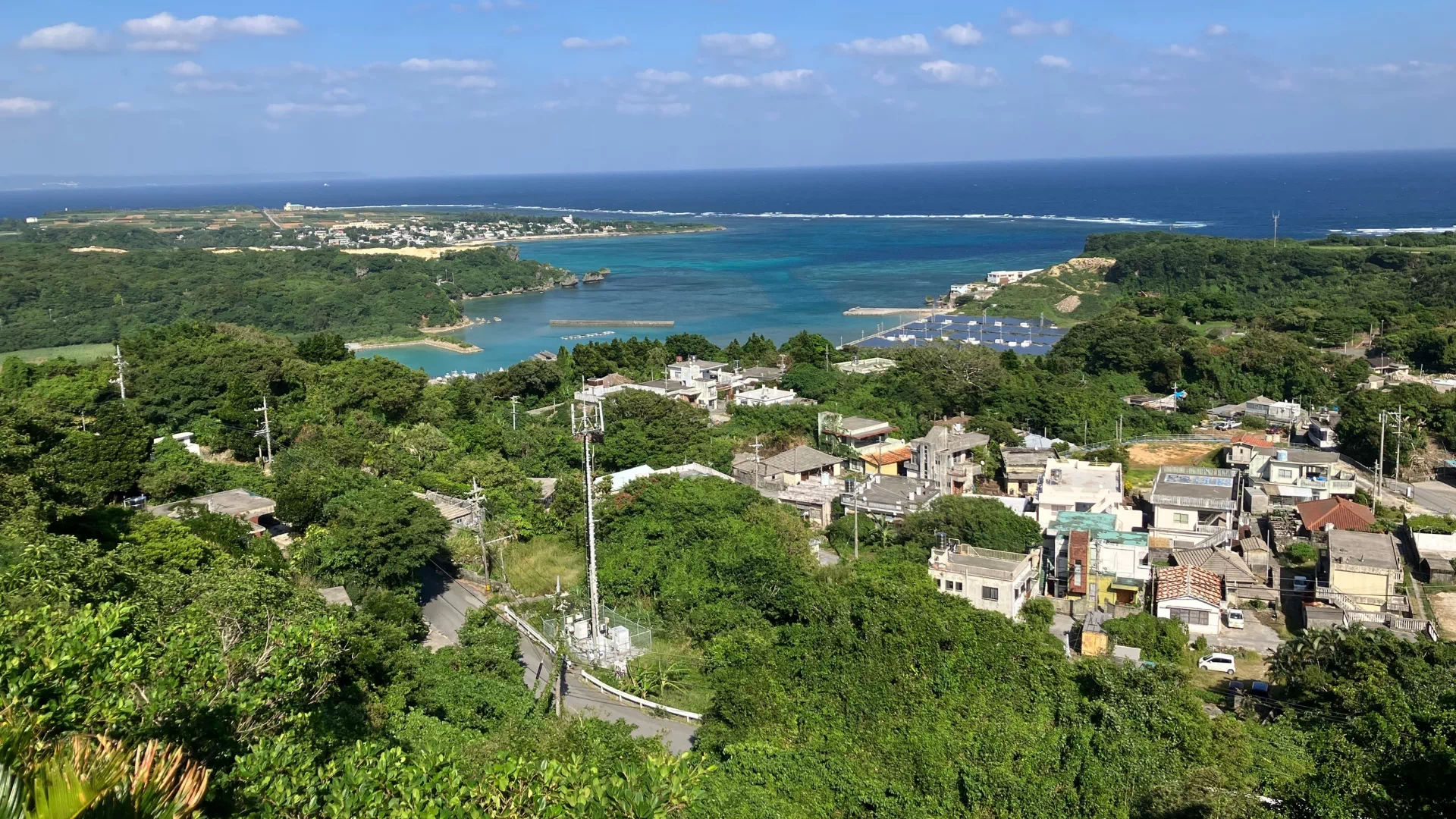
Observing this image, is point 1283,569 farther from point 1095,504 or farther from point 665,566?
point 665,566

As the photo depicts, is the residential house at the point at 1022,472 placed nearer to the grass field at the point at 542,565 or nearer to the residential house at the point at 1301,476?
the residential house at the point at 1301,476

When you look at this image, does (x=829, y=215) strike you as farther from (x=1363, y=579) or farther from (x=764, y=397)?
(x=1363, y=579)

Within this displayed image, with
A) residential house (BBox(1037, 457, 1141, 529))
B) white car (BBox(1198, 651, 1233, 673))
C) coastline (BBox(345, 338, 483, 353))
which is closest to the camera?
white car (BBox(1198, 651, 1233, 673))

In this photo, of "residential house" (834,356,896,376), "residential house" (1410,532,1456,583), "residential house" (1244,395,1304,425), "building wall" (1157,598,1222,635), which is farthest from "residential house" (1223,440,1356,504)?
"residential house" (834,356,896,376)

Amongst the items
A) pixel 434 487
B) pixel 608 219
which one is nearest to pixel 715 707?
pixel 434 487

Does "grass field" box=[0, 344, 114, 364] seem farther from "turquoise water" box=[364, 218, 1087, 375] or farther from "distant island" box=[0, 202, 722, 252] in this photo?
"distant island" box=[0, 202, 722, 252]

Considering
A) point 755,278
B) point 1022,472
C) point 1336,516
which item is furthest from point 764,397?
point 755,278
